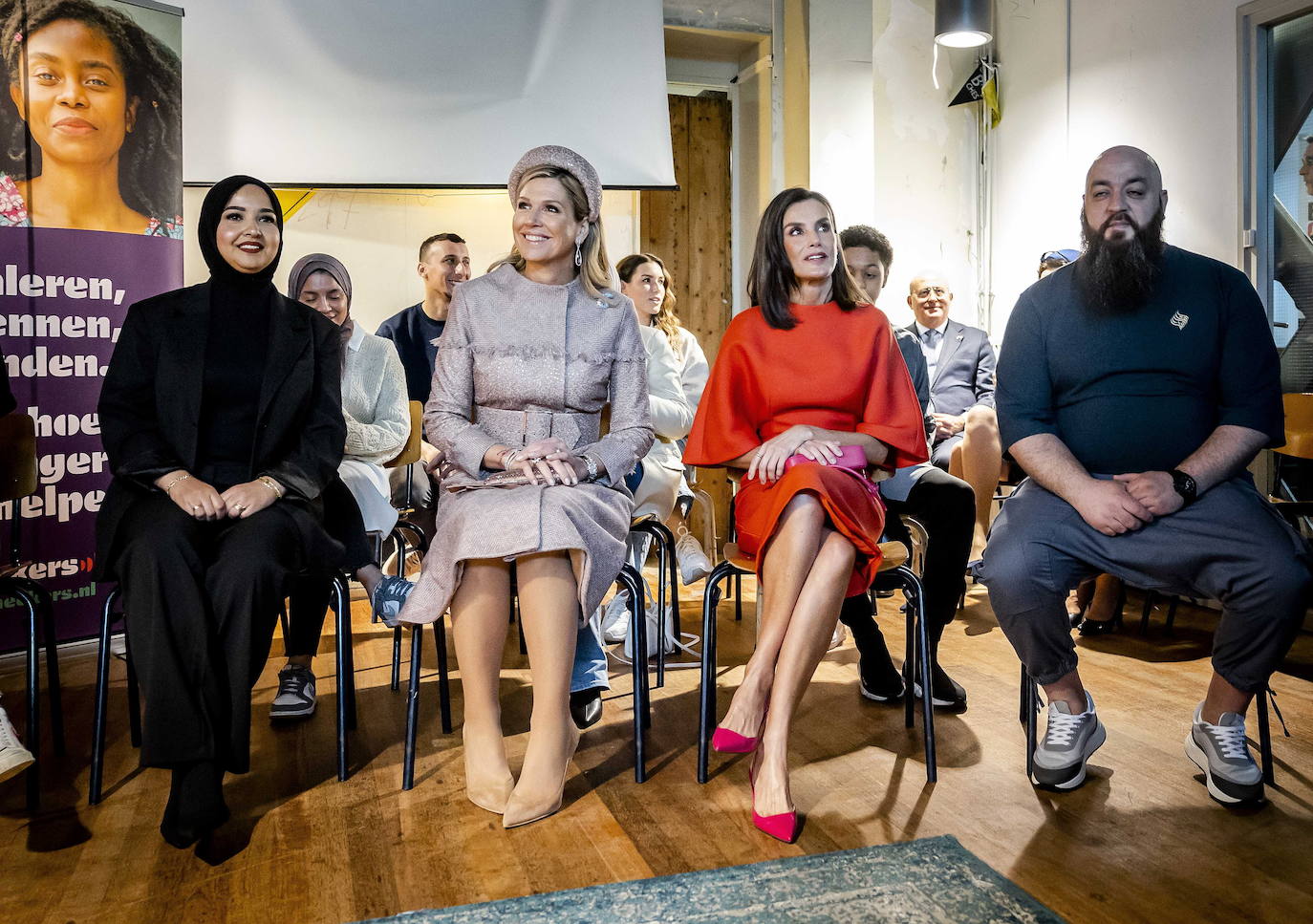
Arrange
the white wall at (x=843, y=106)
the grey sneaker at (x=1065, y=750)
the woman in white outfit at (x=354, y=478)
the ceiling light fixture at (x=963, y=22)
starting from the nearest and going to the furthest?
the grey sneaker at (x=1065, y=750), the woman in white outfit at (x=354, y=478), the ceiling light fixture at (x=963, y=22), the white wall at (x=843, y=106)

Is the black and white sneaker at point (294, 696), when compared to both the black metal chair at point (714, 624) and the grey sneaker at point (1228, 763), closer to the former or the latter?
the black metal chair at point (714, 624)

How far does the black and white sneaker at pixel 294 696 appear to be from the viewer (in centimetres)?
278

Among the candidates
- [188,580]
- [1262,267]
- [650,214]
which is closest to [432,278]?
[650,214]

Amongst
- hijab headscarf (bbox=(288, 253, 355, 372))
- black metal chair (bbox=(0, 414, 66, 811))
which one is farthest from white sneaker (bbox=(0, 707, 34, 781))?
hijab headscarf (bbox=(288, 253, 355, 372))

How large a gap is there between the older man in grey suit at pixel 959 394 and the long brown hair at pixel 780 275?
61.1 inches

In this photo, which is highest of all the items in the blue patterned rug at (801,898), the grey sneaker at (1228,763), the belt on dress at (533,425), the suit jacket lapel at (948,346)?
the suit jacket lapel at (948,346)

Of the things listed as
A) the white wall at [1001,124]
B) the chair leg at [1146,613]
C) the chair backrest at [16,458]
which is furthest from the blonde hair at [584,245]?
the white wall at [1001,124]

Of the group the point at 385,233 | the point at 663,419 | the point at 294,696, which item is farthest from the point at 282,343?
the point at 385,233

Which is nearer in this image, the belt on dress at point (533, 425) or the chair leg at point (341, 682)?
the chair leg at point (341, 682)

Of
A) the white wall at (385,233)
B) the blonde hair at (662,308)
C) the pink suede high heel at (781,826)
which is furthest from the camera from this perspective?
the white wall at (385,233)

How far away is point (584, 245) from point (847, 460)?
85 centimetres

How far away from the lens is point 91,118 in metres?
3.54

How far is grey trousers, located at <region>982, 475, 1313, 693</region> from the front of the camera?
2.09 m

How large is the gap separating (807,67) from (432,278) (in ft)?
7.97
